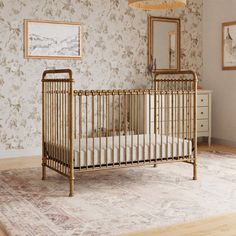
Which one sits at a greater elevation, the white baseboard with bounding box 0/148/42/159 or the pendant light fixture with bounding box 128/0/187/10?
the pendant light fixture with bounding box 128/0/187/10

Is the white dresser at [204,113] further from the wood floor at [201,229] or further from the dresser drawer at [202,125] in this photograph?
the wood floor at [201,229]

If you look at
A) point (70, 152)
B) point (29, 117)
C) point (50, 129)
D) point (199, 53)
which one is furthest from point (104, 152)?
point (199, 53)

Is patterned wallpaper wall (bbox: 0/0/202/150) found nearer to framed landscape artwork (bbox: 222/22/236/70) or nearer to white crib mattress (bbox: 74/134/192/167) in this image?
framed landscape artwork (bbox: 222/22/236/70)

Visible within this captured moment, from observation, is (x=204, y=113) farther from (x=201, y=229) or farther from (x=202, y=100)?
(x=201, y=229)

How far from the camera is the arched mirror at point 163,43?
6508 millimetres

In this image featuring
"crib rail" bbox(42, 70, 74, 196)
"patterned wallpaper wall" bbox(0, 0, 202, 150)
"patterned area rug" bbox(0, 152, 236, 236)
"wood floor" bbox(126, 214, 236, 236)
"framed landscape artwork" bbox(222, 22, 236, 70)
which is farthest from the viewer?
"framed landscape artwork" bbox(222, 22, 236, 70)

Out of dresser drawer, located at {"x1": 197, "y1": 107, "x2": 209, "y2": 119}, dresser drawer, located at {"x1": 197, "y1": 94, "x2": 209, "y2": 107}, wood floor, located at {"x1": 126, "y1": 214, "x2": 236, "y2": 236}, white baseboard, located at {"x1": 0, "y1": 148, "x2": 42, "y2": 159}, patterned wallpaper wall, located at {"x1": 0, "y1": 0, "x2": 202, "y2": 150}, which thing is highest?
patterned wallpaper wall, located at {"x1": 0, "y1": 0, "x2": 202, "y2": 150}

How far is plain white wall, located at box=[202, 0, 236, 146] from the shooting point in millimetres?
6602

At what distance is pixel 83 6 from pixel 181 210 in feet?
11.4

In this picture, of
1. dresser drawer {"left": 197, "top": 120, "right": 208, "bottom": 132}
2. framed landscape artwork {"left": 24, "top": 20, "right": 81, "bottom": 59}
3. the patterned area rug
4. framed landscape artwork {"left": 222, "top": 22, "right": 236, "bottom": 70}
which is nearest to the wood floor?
the patterned area rug

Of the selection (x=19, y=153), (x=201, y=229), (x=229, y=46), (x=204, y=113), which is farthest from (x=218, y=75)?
(x=201, y=229)

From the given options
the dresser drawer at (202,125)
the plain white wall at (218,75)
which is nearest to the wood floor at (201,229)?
the dresser drawer at (202,125)

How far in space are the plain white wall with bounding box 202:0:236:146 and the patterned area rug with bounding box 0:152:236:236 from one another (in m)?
1.72

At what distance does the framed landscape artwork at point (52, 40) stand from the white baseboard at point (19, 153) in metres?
1.19
